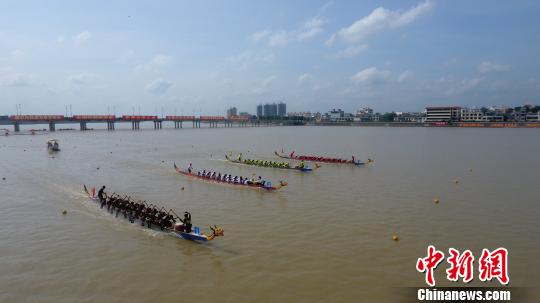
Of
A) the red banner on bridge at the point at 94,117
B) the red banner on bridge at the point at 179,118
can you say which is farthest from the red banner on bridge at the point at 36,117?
the red banner on bridge at the point at 179,118

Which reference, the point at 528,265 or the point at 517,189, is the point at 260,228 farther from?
the point at 517,189

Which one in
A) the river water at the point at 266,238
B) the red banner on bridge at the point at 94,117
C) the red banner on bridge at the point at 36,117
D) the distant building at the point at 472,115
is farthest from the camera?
the distant building at the point at 472,115

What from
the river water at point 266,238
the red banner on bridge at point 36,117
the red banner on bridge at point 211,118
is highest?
the red banner on bridge at point 211,118

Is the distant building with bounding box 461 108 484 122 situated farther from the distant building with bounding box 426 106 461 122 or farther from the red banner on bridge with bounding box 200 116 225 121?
the red banner on bridge with bounding box 200 116 225 121

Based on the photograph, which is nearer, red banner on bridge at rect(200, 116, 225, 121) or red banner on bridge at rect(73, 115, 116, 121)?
red banner on bridge at rect(73, 115, 116, 121)

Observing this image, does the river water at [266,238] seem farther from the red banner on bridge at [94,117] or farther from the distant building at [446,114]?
the distant building at [446,114]

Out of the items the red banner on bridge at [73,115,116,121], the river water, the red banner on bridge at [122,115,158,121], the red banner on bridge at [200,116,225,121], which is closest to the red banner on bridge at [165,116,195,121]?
the red banner on bridge at [200,116,225,121]

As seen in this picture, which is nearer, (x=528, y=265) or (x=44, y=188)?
(x=528, y=265)

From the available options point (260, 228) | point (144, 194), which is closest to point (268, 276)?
point (260, 228)

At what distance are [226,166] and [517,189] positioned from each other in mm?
24774

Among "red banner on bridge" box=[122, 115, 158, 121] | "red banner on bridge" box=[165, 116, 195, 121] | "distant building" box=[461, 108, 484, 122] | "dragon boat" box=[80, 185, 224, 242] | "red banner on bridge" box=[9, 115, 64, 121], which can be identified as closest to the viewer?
"dragon boat" box=[80, 185, 224, 242]

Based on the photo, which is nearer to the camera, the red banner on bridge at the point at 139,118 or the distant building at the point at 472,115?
the red banner on bridge at the point at 139,118

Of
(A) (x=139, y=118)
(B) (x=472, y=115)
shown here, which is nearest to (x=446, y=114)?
(B) (x=472, y=115)

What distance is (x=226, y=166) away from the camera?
1550 inches
